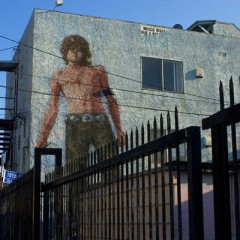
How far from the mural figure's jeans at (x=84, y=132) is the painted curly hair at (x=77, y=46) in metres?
2.08

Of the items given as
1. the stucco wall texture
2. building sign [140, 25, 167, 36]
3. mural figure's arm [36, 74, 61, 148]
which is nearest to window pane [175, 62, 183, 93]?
the stucco wall texture

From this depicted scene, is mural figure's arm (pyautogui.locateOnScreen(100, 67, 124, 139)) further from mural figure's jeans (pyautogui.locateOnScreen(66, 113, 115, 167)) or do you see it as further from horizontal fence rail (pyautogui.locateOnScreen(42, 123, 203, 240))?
horizontal fence rail (pyautogui.locateOnScreen(42, 123, 203, 240))

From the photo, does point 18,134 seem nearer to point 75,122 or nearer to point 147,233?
point 75,122

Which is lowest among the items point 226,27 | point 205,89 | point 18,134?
point 18,134

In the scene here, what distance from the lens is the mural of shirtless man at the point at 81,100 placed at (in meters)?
18.1

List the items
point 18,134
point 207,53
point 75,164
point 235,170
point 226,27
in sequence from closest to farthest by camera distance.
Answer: point 235,170
point 75,164
point 18,134
point 207,53
point 226,27

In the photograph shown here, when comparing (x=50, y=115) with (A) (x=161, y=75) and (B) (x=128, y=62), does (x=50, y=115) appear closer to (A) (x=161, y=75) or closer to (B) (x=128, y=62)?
(B) (x=128, y=62)

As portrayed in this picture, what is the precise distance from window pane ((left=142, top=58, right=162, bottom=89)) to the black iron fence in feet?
43.2

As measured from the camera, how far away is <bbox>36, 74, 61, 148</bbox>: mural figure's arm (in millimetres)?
17703

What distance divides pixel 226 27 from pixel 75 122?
9624 mm

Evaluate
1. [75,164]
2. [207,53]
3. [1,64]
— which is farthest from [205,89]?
[75,164]

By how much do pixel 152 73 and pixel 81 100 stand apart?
10.6ft

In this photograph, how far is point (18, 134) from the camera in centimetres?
1967

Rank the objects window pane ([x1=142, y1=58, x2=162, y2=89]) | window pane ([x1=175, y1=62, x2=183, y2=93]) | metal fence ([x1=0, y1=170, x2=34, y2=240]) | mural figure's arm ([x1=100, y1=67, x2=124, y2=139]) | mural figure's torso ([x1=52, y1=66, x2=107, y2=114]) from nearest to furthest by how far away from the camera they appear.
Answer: metal fence ([x1=0, y1=170, x2=34, y2=240]) < mural figure's torso ([x1=52, y1=66, x2=107, y2=114]) < mural figure's arm ([x1=100, y1=67, x2=124, y2=139]) < window pane ([x1=142, y1=58, x2=162, y2=89]) < window pane ([x1=175, y1=62, x2=183, y2=93])
